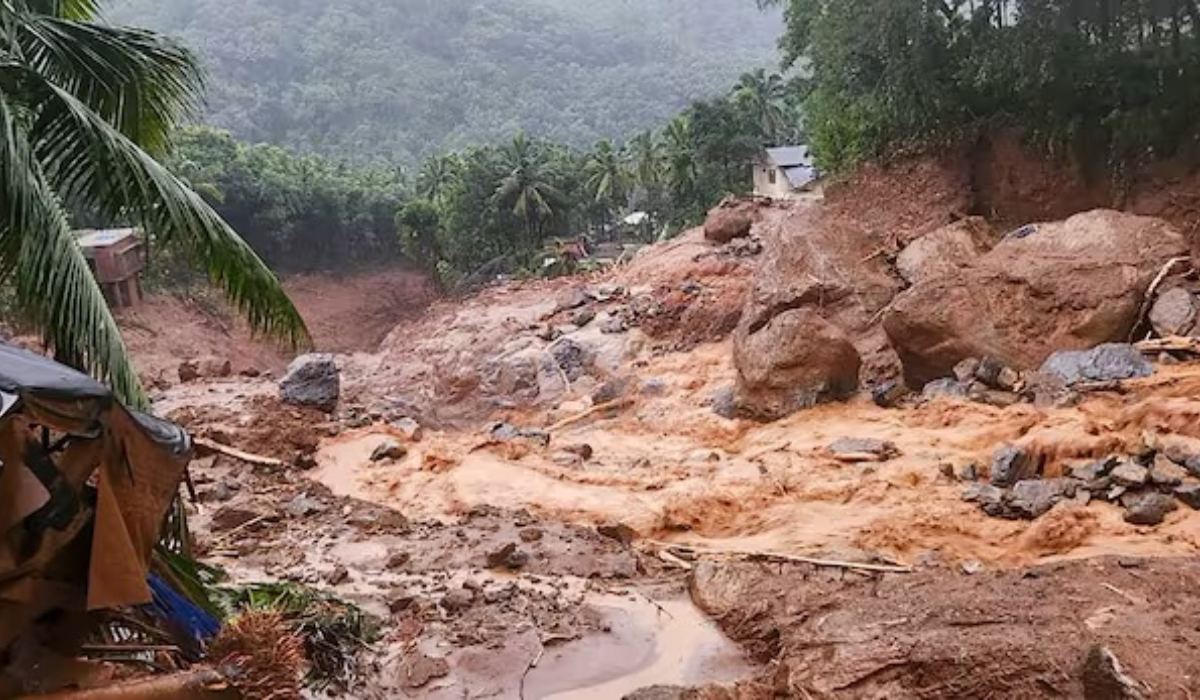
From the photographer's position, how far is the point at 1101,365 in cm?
1171

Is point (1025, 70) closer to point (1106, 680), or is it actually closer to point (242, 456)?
point (242, 456)

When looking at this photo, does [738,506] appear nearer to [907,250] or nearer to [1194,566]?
[1194,566]

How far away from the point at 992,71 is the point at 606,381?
816cm

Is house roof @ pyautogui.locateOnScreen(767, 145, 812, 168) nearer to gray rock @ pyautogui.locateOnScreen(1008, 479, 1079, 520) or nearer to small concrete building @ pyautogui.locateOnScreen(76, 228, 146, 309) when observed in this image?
small concrete building @ pyautogui.locateOnScreen(76, 228, 146, 309)

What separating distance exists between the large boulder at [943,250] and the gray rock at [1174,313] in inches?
98.1

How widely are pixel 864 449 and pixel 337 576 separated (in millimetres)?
5822

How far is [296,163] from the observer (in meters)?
39.7

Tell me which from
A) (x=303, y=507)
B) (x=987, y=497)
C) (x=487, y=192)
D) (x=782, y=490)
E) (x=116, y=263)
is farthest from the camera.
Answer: (x=487, y=192)

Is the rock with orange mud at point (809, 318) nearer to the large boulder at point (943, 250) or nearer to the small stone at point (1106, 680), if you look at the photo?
the large boulder at point (943, 250)

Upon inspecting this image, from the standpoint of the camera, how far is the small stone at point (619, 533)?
10.0m

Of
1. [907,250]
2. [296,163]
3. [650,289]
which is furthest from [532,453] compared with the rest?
[296,163]

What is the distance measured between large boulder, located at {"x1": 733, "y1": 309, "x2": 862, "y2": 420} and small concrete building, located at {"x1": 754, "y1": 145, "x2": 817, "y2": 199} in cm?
1781

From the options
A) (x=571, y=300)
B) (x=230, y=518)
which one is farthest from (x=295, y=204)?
(x=230, y=518)

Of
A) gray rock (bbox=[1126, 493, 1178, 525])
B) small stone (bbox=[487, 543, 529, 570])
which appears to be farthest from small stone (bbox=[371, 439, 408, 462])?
gray rock (bbox=[1126, 493, 1178, 525])
